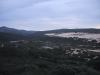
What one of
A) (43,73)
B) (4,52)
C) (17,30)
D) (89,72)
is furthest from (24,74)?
(17,30)

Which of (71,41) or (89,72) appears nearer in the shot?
(89,72)

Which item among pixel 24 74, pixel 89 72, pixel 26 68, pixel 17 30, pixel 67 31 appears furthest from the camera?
pixel 17 30

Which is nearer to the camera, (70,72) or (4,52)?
(70,72)

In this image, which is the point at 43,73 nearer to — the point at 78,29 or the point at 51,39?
the point at 51,39

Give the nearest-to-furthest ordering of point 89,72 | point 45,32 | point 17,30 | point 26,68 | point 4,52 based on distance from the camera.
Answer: point 89,72 < point 26,68 < point 4,52 < point 45,32 < point 17,30

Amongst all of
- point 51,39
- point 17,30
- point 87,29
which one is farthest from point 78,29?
point 17,30

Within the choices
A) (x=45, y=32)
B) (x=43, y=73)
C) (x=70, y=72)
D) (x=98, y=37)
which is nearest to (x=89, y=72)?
(x=70, y=72)

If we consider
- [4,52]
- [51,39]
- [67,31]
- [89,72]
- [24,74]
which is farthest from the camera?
[67,31]

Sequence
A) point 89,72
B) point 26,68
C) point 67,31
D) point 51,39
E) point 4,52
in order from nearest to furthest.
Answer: point 89,72
point 26,68
point 4,52
point 51,39
point 67,31

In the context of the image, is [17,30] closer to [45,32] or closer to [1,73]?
[45,32]
